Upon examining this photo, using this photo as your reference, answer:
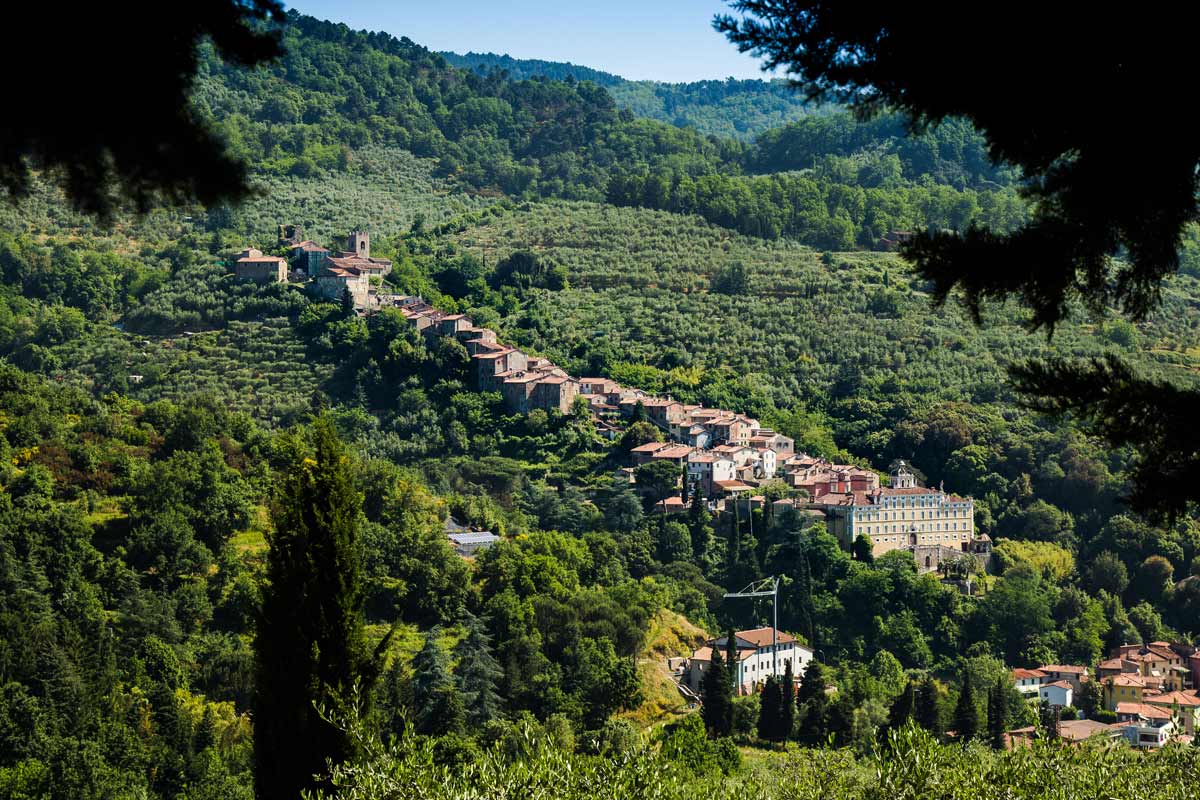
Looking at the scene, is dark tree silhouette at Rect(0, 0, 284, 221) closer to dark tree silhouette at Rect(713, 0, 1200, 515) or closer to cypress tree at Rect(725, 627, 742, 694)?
dark tree silhouette at Rect(713, 0, 1200, 515)

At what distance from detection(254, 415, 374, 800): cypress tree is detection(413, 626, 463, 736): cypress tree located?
15296mm

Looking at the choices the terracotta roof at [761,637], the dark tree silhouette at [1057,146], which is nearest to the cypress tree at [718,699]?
the terracotta roof at [761,637]

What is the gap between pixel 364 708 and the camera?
44.0ft

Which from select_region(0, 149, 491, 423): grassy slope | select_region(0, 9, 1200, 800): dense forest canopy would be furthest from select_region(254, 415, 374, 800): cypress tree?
select_region(0, 149, 491, 423): grassy slope

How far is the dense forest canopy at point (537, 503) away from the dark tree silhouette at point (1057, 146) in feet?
2.76

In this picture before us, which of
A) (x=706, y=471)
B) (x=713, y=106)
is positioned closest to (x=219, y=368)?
(x=706, y=471)

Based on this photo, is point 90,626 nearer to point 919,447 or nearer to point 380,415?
point 380,415

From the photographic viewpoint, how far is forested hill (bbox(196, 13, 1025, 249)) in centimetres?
8150

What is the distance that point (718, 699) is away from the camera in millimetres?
31453

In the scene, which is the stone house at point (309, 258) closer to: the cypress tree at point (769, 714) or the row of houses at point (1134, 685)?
the cypress tree at point (769, 714)

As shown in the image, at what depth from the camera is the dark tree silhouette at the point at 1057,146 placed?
12.5ft

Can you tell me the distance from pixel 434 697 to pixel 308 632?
54.8 feet

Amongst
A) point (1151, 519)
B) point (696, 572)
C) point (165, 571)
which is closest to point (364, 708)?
point (1151, 519)

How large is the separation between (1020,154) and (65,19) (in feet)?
8.91
